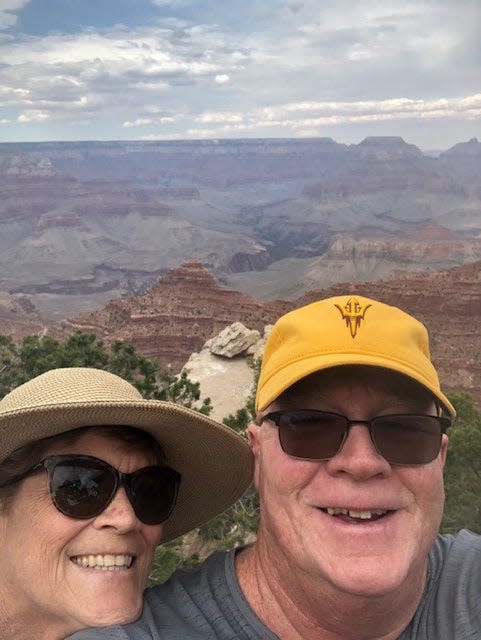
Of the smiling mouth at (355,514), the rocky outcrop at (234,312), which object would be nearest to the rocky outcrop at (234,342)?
the rocky outcrop at (234,312)

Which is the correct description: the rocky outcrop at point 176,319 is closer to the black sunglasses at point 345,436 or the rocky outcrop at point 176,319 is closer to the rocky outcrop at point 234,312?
the rocky outcrop at point 234,312

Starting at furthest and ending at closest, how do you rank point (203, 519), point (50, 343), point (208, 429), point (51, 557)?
point (50, 343)
point (203, 519)
point (208, 429)
point (51, 557)

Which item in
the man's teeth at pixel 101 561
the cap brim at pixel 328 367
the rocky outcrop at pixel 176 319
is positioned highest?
the cap brim at pixel 328 367

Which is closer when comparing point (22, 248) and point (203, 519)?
point (203, 519)

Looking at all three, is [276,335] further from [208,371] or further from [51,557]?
[208,371]

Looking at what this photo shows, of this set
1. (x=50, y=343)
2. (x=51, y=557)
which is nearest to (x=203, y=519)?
(x=51, y=557)

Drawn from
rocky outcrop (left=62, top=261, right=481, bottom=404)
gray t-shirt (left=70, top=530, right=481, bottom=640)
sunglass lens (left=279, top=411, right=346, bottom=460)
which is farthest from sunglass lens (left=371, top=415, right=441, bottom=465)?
rocky outcrop (left=62, top=261, right=481, bottom=404)

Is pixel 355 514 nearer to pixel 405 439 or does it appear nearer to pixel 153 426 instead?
pixel 405 439
